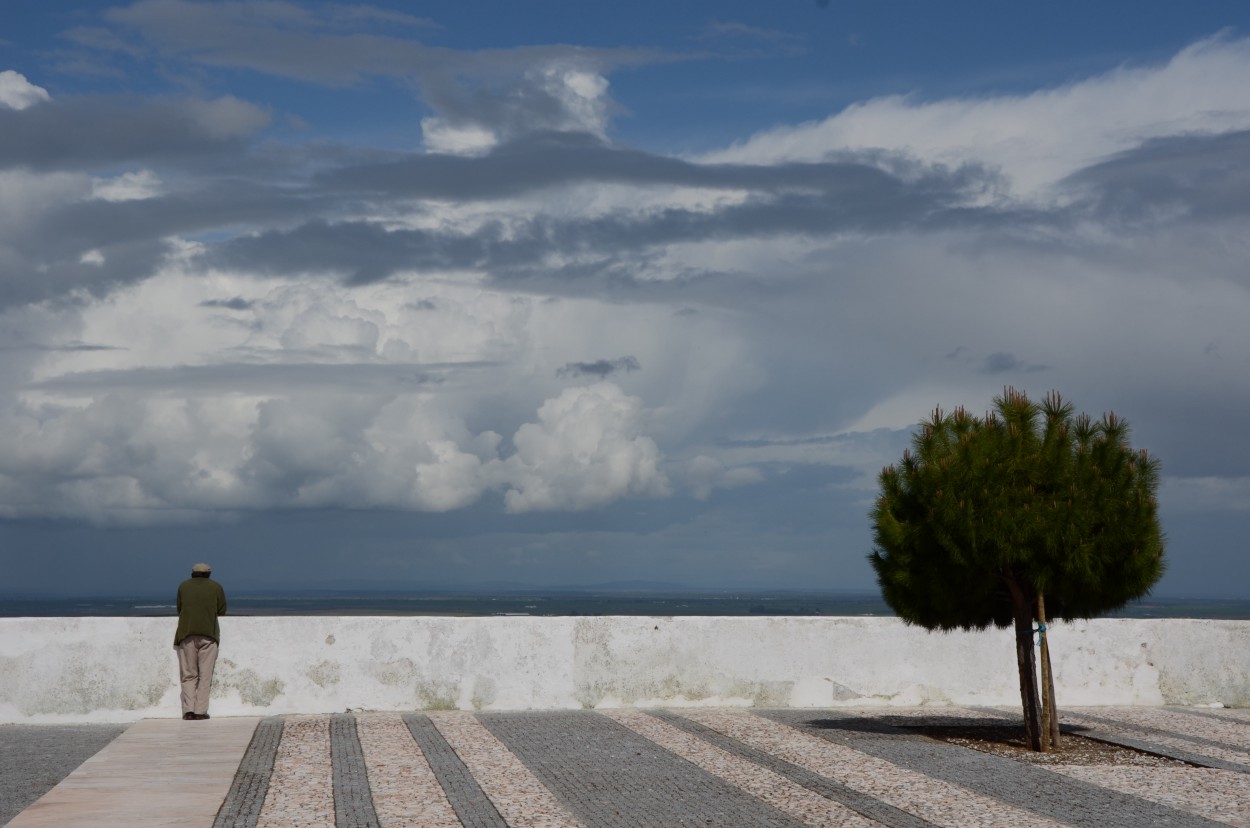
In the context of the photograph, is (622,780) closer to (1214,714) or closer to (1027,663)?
(1027,663)

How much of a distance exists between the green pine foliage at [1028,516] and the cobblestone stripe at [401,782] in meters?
4.34

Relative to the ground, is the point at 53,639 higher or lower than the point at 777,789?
higher

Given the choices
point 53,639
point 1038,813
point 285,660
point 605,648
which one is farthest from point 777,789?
point 53,639

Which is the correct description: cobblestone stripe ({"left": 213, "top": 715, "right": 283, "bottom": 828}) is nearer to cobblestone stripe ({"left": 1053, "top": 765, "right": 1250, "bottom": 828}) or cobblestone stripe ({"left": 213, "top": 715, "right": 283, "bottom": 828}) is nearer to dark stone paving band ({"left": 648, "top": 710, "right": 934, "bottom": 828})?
dark stone paving band ({"left": 648, "top": 710, "right": 934, "bottom": 828})

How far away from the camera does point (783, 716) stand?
534 inches

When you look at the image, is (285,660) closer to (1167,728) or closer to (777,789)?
(777,789)

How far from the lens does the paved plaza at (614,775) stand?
7965mm

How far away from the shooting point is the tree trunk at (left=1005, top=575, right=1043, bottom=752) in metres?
11.2

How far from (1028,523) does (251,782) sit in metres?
6.26

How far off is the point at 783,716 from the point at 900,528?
2.96 metres

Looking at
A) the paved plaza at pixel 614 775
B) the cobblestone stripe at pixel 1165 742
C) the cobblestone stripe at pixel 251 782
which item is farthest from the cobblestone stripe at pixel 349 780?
the cobblestone stripe at pixel 1165 742

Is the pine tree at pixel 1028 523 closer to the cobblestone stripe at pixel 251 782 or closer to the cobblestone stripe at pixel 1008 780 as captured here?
the cobblestone stripe at pixel 1008 780

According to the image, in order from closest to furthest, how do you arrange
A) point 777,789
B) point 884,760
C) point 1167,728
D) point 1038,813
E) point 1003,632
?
1. point 1038,813
2. point 777,789
3. point 884,760
4. point 1167,728
5. point 1003,632

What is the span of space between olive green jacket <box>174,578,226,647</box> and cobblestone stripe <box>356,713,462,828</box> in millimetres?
1904
